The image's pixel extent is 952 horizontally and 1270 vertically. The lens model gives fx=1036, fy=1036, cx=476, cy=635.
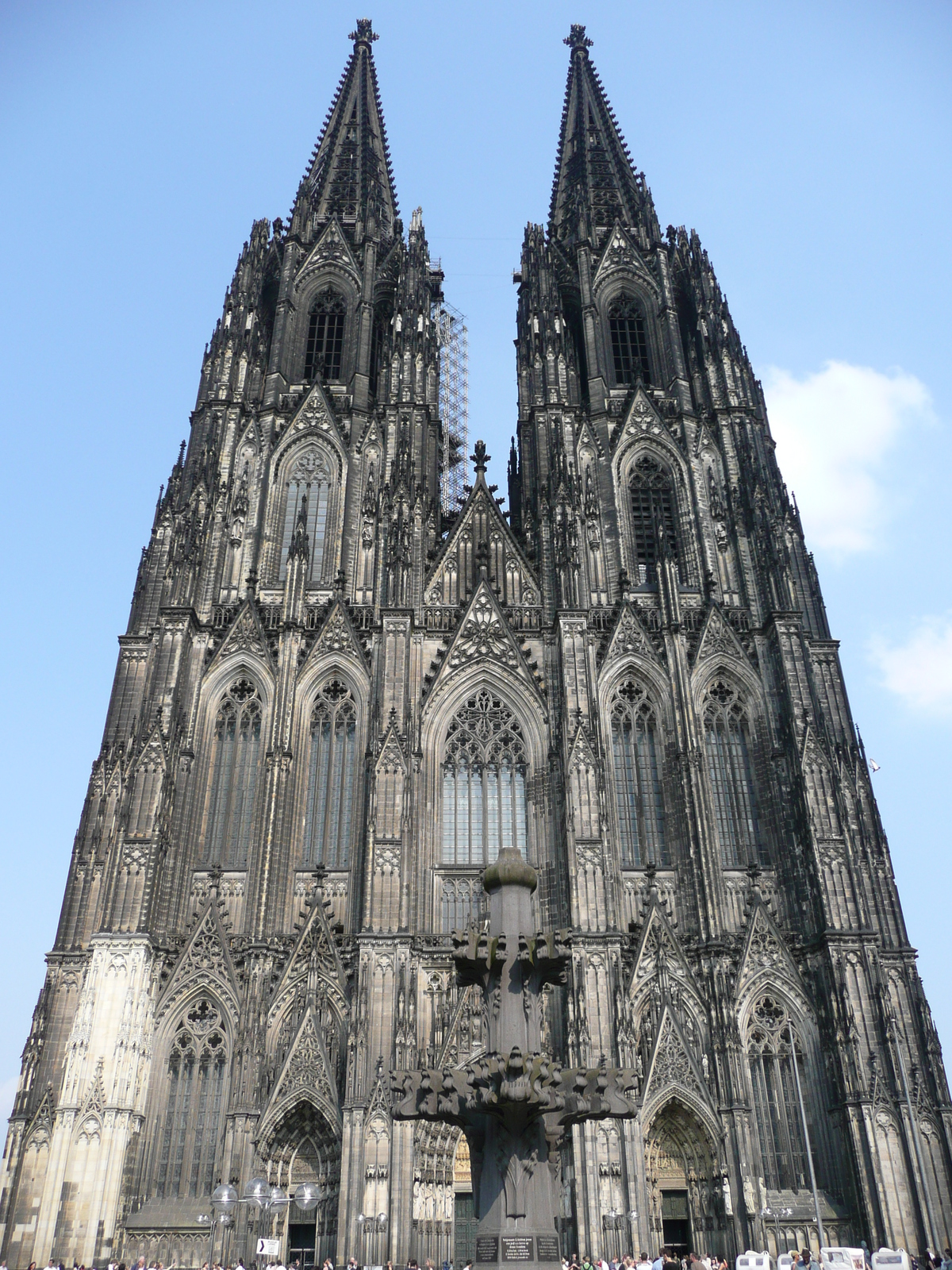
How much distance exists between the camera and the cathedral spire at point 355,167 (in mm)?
42469

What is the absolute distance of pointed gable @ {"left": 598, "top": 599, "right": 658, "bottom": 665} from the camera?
31031 mm

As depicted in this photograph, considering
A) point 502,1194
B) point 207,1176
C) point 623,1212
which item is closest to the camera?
point 502,1194

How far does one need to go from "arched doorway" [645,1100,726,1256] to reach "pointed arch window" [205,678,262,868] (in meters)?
12.6

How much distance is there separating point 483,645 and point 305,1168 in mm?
14508

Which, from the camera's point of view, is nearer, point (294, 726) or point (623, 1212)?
point (623, 1212)

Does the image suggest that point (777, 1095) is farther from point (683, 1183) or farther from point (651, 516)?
point (651, 516)

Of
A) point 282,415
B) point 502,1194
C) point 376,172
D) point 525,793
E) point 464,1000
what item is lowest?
point 502,1194

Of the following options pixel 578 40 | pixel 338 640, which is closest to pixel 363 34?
pixel 578 40

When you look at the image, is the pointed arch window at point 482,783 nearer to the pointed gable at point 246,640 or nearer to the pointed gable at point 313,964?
the pointed gable at point 313,964

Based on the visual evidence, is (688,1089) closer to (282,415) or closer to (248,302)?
(282,415)

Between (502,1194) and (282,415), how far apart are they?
2797 cm

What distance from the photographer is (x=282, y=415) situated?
35688 millimetres

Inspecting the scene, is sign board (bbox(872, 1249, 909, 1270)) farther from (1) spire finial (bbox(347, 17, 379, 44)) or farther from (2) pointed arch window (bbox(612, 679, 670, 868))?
(1) spire finial (bbox(347, 17, 379, 44))

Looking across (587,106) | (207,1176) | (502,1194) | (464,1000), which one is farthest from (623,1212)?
(587,106)
